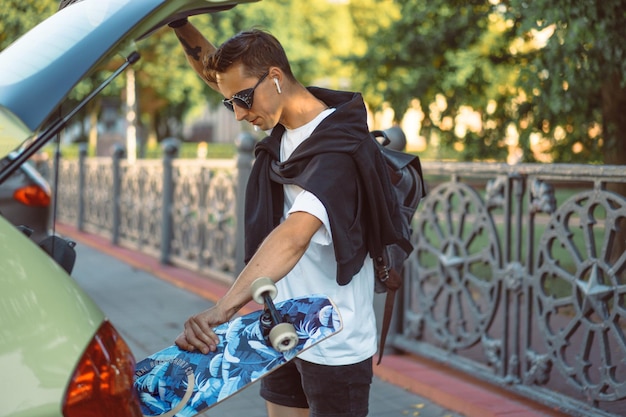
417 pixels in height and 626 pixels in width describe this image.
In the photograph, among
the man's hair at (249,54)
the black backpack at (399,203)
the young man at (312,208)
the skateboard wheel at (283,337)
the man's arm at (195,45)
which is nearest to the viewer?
the skateboard wheel at (283,337)

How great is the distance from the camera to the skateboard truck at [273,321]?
2072 millimetres

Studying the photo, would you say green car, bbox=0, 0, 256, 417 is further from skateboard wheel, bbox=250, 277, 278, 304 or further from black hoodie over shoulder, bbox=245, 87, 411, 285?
black hoodie over shoulder, bbox=245, 87, 411, 285

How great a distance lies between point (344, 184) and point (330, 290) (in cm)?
39

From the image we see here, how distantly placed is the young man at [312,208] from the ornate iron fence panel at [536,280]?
1.87m

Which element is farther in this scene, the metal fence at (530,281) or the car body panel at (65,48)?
the metal fence at (530,281)

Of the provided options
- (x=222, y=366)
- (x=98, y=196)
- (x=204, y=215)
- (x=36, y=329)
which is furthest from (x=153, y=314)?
(x=98, y=196)

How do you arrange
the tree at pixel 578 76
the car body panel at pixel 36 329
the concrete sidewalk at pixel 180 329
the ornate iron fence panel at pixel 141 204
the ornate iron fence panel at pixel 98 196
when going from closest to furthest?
the car body panel at pixel 36 329 < the concrete sidewalk at pixel 180 329 < the tree at pixel 578 76 < the ornate iron fence panel at pixel 141 204 < the ornate iron fence panel at pixel 98 196

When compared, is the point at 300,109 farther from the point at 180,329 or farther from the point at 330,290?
the point at 180,329

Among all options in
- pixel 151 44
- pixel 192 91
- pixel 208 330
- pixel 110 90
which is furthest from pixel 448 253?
pixel 192 91

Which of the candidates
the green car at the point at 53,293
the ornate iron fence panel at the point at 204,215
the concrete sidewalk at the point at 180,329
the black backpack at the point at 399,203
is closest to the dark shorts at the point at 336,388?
the black backpack at the point at 399,203

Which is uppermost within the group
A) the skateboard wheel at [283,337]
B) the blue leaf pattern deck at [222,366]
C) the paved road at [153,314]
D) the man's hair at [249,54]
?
the man's hair at [249,54]

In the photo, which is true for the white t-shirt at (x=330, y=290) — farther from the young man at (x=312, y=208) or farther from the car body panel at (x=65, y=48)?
the car body panel at (x=65, y=48)

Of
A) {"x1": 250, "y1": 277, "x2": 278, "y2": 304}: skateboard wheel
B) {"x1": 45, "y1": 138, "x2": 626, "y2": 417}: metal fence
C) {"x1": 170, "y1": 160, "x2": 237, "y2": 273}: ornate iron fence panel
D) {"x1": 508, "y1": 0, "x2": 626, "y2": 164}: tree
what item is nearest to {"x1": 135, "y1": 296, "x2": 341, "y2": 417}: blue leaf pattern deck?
{"x1": 250, "y1": 277, "x2": 278, "y2": 304}: skateboard wheel

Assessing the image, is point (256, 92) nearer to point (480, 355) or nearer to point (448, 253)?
point (448, 253)
